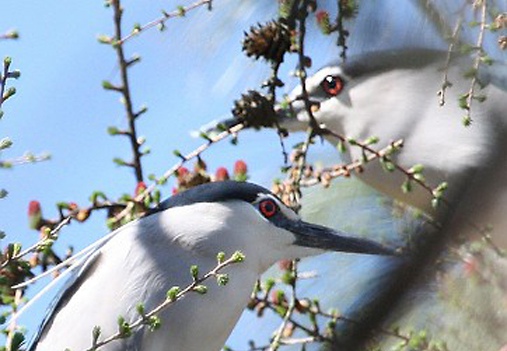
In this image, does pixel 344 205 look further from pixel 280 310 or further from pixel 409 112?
pixel 280 310

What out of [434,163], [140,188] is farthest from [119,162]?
[434,163]

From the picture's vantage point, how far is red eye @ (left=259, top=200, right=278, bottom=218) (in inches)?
87.8

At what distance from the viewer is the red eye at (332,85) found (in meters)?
→ 2.73

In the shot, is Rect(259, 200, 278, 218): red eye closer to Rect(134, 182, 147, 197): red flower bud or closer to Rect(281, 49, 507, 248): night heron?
Rect(281, 49, 507, 248): night heron

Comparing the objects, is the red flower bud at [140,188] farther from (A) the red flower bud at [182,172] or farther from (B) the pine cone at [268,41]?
(B) the pine cone at [268,41]

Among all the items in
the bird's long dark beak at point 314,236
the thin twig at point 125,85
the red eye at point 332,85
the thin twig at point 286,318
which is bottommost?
the bird's long dark beak at point 314,236

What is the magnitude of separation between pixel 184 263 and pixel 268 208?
254 mm

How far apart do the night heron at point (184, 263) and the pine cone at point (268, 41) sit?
0.28 m

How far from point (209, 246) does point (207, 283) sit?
12cm

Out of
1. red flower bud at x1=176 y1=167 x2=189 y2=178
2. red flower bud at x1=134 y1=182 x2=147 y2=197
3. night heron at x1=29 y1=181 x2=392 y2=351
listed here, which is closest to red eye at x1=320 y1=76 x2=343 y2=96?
night heron at x1=29 y1=181 x2=392 y2=351

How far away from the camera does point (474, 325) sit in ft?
2.27

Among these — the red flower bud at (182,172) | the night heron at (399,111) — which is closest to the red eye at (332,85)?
the night heron at (399,111)

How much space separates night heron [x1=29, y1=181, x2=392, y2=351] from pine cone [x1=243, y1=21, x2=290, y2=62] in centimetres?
28

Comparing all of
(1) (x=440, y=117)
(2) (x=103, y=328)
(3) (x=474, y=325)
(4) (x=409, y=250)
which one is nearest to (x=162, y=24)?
(2) (x=103, y=328)
